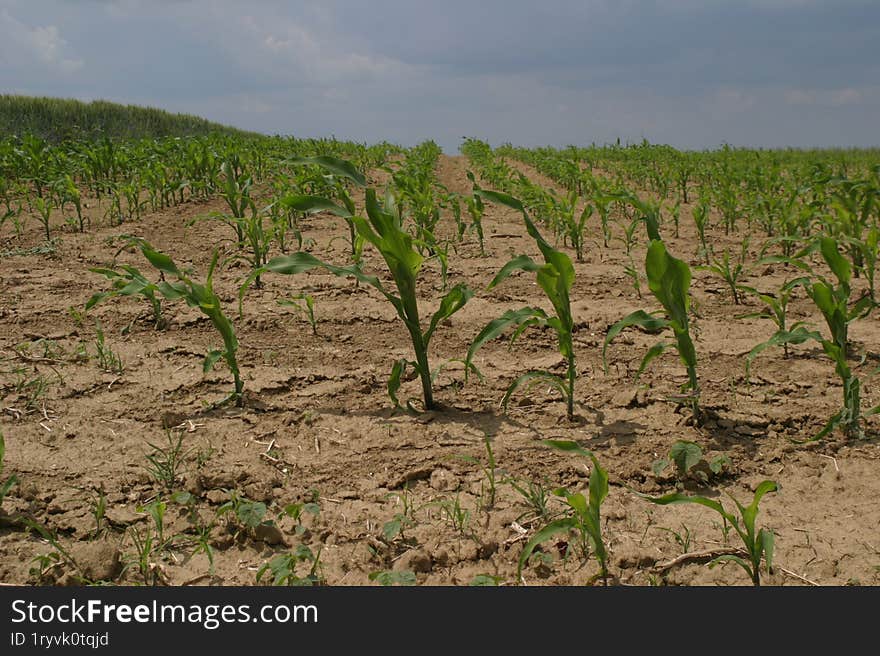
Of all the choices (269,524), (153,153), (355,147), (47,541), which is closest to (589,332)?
(269,524)

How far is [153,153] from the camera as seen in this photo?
30.7ft

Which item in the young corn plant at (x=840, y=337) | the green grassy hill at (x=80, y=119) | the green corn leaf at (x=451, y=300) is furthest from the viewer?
the green grassy hill at (x=80, y=119)

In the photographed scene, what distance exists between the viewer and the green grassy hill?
1564cm

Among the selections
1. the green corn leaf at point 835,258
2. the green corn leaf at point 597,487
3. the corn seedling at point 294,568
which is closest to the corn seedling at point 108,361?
the corn seedling at point 294,568

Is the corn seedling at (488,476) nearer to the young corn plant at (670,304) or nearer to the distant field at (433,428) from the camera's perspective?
the distant field at (433,428)

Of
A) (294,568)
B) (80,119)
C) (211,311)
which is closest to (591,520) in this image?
(294,568)

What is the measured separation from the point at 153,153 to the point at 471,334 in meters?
7.73

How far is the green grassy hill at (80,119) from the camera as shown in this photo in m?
15.6

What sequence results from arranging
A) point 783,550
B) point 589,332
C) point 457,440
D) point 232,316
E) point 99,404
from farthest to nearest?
point 232,316 < point 589,332 < point 99,404 < point 457,440 < point 783,550

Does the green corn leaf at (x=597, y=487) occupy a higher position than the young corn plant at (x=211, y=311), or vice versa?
the young corn plant at (x=211, y=311)

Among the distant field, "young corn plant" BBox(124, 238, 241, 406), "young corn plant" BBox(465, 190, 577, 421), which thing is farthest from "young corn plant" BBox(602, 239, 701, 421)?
"young corn plant" BBox(124, 238, 241, 406)

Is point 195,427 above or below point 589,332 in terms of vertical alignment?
below

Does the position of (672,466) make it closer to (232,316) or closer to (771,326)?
(771,326)

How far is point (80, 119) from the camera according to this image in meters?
17.2
